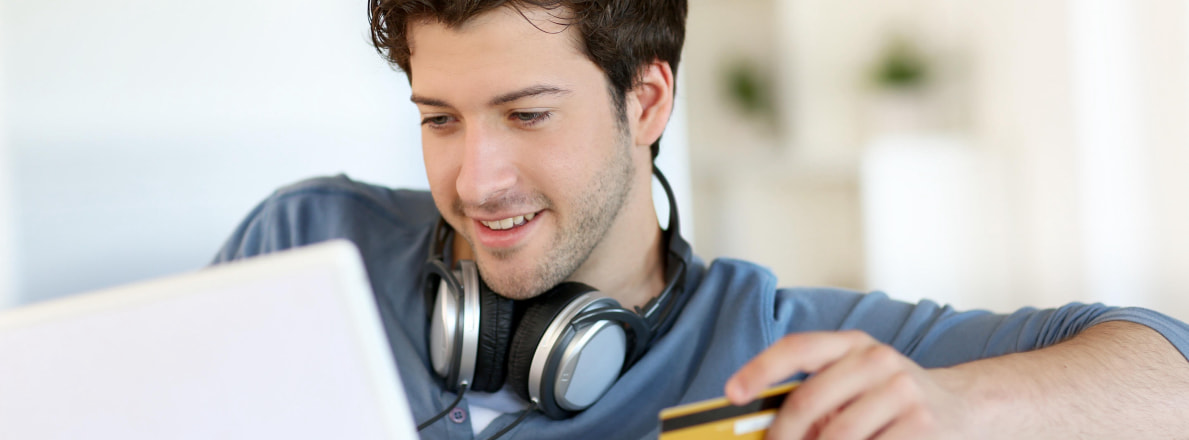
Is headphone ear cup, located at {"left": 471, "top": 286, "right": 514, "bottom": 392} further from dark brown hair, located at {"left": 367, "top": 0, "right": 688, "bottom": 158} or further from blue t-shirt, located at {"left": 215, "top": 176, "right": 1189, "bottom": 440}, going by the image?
dark brown hair, located at {"left": 367, "top": 0, "right": 688, "bottom": 158}

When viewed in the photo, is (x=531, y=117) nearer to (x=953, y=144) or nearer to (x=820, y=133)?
(x=953, y=144)

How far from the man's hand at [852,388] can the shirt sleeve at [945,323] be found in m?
Result: 0.36

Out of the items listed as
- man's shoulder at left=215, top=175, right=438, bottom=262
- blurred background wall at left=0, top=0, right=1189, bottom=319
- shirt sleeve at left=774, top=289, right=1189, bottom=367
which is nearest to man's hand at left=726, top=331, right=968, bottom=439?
shirt sleeve at left=774, top=289, right=1189, bottom=367

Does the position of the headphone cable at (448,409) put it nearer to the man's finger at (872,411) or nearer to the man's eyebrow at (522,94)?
the man's eyebrow at (522,94)

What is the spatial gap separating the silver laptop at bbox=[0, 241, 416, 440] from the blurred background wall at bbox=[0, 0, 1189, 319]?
1267mm

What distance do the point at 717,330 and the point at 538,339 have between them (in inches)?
9.9

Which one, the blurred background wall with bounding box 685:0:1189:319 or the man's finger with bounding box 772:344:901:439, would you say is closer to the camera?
the man's finger with bounding box 772:344:901:439

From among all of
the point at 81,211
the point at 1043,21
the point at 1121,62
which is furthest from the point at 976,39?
the point at 81,211

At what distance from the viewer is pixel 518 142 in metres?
1.10

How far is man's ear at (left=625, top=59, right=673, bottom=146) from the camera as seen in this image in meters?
1.25

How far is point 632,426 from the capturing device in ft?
3.43

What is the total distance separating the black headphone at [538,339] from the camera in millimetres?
962

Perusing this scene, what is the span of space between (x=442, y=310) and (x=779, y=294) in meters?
0.47

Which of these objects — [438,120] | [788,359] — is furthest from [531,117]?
[788,359]
